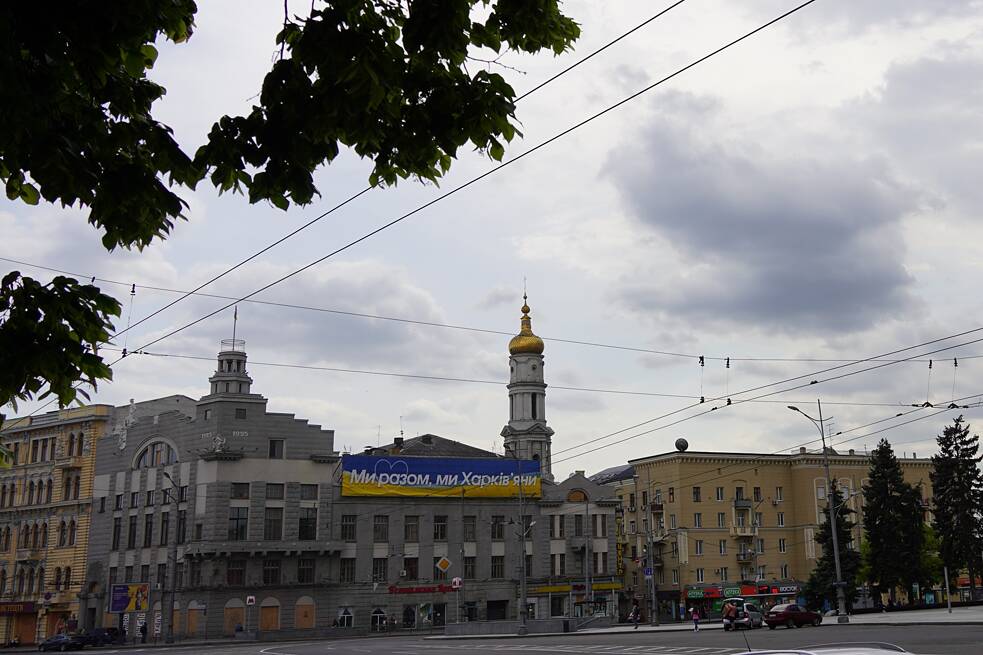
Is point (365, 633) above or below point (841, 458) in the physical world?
below

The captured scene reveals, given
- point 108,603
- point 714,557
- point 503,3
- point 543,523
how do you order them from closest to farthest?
point 503,3, point 108,603, point 543,523, point 714,557

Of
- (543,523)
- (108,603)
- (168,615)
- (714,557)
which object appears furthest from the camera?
(714,557)

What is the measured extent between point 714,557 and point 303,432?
35.1 meters

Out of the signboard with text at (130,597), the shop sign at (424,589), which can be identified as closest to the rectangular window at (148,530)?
the signboard with text at (130,597)

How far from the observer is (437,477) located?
7012cm

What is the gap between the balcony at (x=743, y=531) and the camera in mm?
83062

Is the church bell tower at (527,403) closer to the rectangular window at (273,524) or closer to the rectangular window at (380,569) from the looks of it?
the rectangular window at (380,569)

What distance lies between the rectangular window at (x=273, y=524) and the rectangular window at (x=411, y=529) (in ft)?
27.5

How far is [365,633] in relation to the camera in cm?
6444

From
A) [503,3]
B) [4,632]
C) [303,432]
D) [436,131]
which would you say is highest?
[303,432]

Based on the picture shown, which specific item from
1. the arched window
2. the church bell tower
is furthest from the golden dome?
the arched window

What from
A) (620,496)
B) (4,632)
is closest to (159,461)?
(4,632)

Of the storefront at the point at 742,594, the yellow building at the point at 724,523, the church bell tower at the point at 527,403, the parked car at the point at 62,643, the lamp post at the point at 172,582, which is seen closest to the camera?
the parked car at the point at 62,643

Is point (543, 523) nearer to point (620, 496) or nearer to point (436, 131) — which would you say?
point (620, 496)
